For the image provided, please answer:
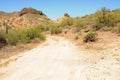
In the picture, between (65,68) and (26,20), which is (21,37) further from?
(26,20)

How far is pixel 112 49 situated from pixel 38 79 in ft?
22.9

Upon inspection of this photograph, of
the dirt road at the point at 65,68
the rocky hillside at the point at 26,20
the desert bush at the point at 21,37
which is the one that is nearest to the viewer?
the dirt road at the point at 65,68

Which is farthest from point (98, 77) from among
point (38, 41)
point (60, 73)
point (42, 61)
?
point (38, 41)

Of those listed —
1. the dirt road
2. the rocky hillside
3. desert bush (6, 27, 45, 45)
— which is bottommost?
the dirt road

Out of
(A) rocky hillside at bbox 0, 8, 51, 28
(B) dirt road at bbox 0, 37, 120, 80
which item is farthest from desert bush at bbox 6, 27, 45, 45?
(A) rocky hillside at bbox 0, 8, 51, 28

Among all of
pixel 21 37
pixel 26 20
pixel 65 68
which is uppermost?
pixel 26 20

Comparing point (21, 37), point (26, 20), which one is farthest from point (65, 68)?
point (26, 20)

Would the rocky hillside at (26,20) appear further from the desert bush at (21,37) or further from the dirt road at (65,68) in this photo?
the dirt road at (65,68)

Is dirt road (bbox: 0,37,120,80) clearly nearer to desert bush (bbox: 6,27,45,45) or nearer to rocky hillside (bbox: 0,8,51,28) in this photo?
desert bush (bbox: 6,27,45,45)

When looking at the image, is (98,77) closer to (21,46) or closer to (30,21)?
(21,46)

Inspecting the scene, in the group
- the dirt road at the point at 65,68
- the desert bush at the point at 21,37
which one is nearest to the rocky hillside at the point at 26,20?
the desert bush at the point at 21,37

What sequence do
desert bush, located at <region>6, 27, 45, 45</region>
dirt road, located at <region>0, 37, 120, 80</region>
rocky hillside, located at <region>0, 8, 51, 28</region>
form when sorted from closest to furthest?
dirt road, located at <region>0, 37, 120, 80</region> < desert bush, located at <region>6, 27, 45, 45</region> < rocky hillside, located at <region>0, 8, 51, 28</region>

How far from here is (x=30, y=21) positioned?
2766 inches

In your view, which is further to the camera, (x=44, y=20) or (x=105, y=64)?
(x=44, y=20)
